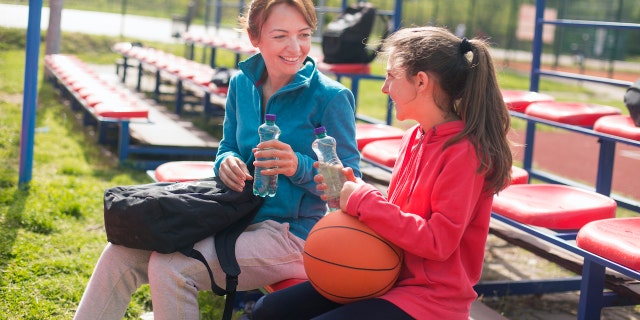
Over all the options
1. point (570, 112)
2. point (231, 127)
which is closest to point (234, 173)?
point (231, 127)

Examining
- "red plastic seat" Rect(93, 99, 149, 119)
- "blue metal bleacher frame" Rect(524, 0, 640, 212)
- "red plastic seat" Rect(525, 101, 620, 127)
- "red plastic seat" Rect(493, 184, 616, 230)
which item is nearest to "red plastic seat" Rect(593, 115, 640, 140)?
"blue metal bleacher frame" Rect(524, 0, 640, 212)

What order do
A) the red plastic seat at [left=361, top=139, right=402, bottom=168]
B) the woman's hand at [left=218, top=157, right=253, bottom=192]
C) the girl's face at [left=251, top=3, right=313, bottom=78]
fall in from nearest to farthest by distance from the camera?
the woman's hand at [left=218, top=157, right=253, bottom=192]
the girl's face at [left=251, top=3, right=313, bottom=78]
the red plastic seat at [left=361, top=139, right=402, bottom=168]

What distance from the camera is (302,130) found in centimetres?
335

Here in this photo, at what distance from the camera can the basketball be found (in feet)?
8.68

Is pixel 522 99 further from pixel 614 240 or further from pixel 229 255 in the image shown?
pixel 229 255

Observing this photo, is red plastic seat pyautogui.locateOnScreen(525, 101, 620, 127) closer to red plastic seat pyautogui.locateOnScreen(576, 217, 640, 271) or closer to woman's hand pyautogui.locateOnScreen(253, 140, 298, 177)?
red plastic seat pyautogui.locateOnScreen(576, 217, 640, 271)

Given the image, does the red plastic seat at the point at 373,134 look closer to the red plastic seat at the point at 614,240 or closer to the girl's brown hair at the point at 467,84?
the red plastic seat at the point at 614,240

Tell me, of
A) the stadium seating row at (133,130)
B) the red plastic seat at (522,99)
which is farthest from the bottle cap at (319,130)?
the stadium seating row at (133,130)

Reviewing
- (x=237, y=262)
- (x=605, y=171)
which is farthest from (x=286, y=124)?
(x=605, y=171)

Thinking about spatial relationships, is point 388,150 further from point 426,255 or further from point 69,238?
point 426,255

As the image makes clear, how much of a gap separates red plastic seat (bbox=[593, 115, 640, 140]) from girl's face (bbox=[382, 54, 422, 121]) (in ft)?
7.76

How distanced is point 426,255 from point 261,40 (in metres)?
1.29

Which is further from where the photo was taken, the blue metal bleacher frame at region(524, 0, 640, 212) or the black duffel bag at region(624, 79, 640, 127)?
the blue metal bleacher frame at region(524, 0, 640, 212)

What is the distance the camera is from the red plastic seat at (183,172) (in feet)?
14.7
